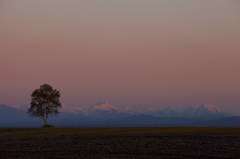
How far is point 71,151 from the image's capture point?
35000mm

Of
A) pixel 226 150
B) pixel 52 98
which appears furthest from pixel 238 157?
pixel 52 98

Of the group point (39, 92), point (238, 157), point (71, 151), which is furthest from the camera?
point (39, 92)

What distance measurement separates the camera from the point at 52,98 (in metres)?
106

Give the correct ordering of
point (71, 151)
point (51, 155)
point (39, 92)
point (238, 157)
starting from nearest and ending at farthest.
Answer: point (238, 157) → point (51, 155) → point (71, 151) → point (39, 92)

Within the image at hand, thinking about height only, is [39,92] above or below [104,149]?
above

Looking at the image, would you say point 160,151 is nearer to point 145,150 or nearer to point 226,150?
point 145,150

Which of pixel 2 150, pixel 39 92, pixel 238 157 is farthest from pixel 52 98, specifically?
pixel 238 157

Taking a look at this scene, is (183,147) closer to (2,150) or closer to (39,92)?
(2,150)

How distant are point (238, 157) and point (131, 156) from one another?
1094cm

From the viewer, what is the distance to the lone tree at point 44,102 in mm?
104312

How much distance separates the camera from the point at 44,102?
104 m

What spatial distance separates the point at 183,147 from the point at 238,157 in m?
8.42

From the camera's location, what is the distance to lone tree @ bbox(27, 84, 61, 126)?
342ft

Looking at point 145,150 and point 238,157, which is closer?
point 238,157
